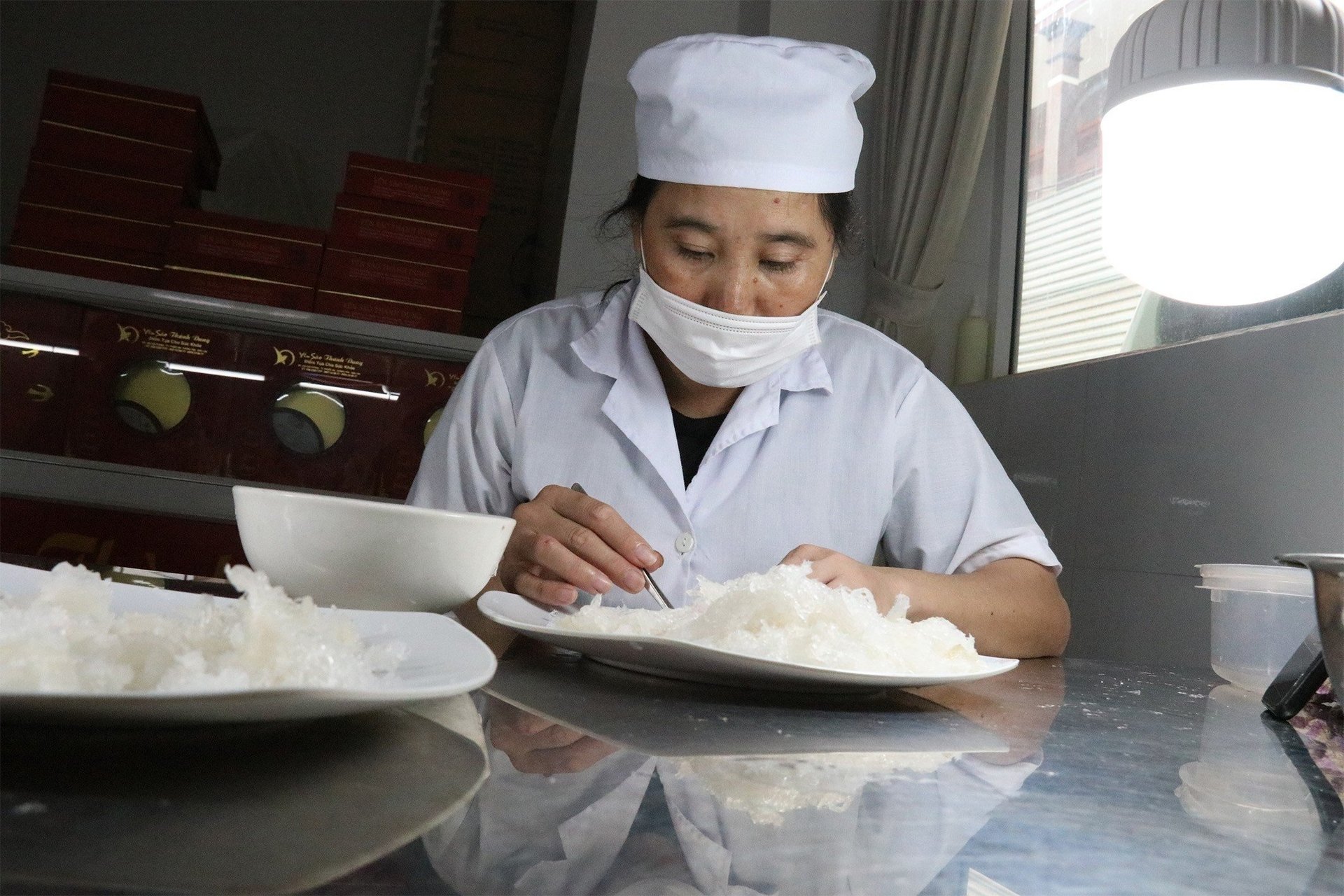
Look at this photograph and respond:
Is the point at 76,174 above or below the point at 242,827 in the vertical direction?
above

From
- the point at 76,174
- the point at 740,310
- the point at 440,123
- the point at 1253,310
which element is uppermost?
the point at 440,123

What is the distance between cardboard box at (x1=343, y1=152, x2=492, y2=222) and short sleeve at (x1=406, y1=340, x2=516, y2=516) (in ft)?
4.16

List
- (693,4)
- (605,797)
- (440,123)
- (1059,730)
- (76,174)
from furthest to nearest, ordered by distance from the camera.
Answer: (440,123), (693,4), (76,174), (1059,730), (605,797)

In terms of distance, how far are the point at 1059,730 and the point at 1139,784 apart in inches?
5.8

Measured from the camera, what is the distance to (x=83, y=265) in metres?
2.65

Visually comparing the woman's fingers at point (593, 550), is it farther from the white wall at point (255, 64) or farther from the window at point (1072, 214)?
the white wall at point (255, 64)

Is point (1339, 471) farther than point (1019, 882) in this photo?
Yes

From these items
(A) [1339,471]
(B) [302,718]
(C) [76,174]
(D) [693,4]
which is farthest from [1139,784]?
(D) [693,4]

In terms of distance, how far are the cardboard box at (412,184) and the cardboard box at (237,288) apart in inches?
12.5

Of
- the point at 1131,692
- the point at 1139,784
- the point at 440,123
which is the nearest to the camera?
the point at 1139,784

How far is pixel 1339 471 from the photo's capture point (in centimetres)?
155

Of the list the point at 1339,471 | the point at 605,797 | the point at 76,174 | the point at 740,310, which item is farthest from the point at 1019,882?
the point at 76,174

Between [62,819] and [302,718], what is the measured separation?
0.12 m

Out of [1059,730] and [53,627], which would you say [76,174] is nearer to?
[53,627]
